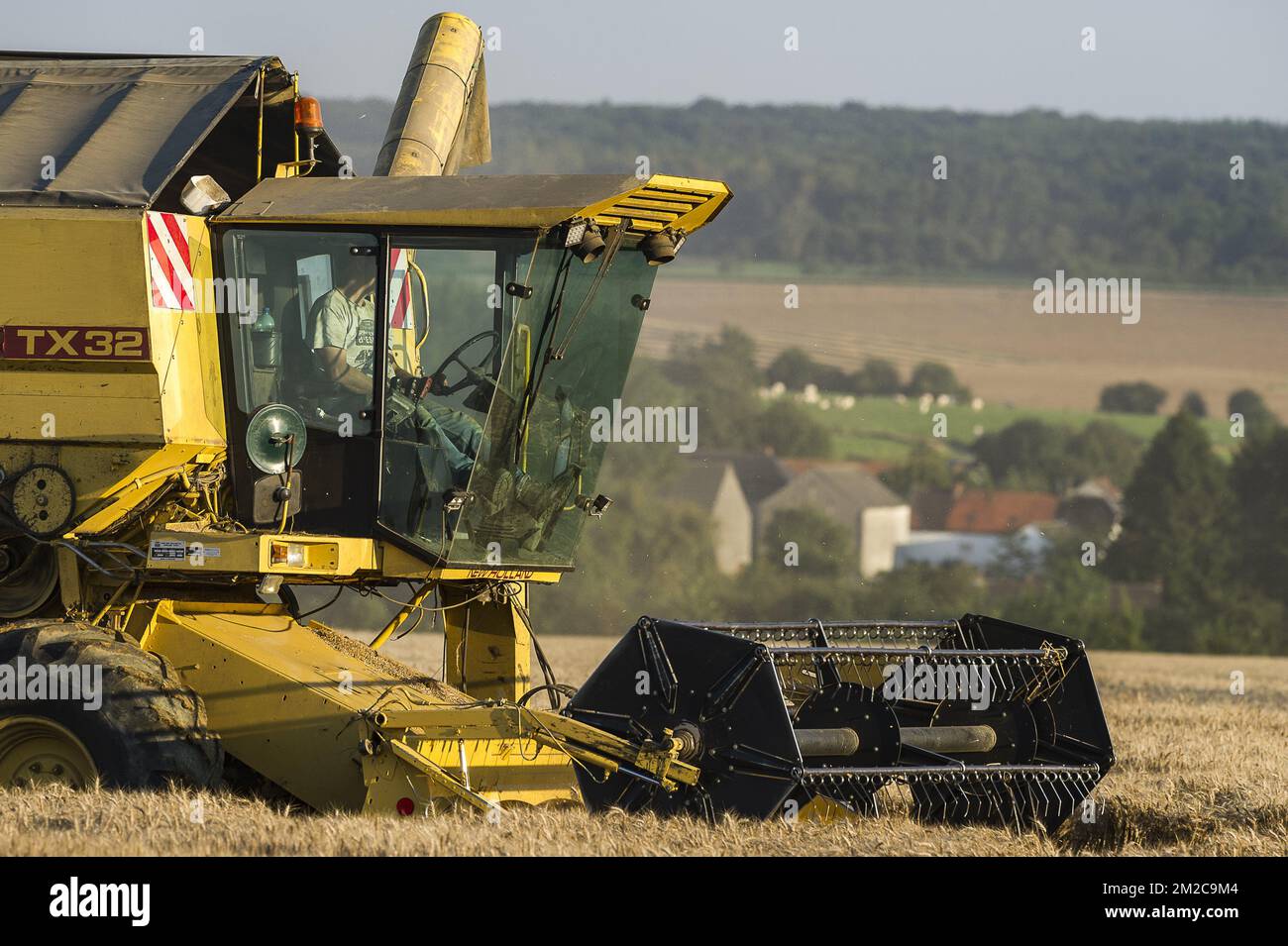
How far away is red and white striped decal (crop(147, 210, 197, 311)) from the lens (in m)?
6.75

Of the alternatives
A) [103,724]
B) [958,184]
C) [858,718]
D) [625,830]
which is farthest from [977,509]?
[625,830]

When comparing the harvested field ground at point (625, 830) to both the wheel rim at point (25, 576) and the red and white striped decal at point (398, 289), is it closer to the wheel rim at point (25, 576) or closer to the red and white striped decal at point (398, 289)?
the wheel rim at point (25, 576)

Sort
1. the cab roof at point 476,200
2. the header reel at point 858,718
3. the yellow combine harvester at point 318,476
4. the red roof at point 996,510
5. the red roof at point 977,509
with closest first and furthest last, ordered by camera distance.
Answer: the header reel at point 858,718 < the yellow combine harvester at point 318,476 < the cab roof at point 476,200 < the red roof at point 996,510 < the red roof at point 977,509

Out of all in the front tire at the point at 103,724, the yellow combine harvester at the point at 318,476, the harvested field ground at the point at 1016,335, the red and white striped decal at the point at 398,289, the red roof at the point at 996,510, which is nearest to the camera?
the front tire at the point at 103,724

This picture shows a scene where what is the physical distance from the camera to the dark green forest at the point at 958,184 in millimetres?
77125

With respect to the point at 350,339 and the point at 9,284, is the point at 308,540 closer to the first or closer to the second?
the point at 350,339

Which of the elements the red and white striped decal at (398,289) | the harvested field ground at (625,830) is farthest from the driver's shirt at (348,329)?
the harvested field ground at (625,830)

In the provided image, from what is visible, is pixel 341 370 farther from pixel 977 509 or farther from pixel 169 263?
pixel 977 509

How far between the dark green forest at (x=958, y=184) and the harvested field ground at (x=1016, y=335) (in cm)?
317

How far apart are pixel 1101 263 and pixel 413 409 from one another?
76.3m

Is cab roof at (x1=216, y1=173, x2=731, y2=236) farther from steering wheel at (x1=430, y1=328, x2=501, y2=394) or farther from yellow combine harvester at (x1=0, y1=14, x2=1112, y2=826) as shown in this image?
steering wheel at (x1=430, y1=328, x2=501, y2=394)

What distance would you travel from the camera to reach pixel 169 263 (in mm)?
6840

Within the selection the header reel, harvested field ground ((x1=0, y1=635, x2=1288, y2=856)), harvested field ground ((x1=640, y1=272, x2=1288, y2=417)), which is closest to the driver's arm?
the header reel

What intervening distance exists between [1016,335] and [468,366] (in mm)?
65667
